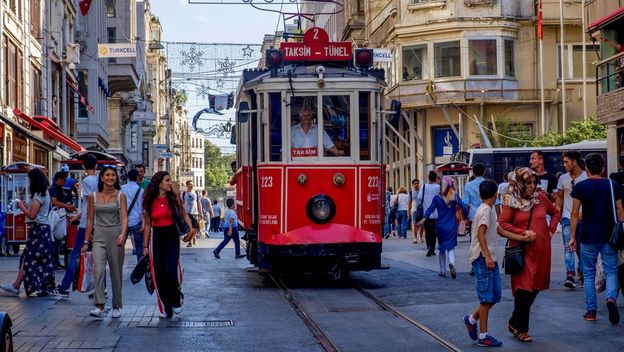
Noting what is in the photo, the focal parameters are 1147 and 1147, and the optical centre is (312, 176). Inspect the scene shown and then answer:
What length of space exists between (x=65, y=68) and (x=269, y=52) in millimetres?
26533

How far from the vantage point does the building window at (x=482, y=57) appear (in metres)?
43.4

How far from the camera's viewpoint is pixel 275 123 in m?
16.1

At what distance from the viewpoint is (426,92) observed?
4384cm

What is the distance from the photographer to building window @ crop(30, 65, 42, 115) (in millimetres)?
36000

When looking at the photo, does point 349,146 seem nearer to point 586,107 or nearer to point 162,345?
point 162,345

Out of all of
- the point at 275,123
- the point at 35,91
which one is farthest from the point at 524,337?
the point at 35,91

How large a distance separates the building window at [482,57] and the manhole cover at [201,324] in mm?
32333

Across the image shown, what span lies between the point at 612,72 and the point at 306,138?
14691 mm

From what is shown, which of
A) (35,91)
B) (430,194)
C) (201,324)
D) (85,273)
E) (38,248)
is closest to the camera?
(201,324)

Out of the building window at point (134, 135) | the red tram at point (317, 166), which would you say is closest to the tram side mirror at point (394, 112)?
the red tram at point (317, 166)

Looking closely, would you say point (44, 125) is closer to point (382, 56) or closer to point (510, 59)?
point (382, 56)

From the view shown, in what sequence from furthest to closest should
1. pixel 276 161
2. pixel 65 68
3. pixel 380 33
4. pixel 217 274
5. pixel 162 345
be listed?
pixel 380 33
pixel 65 68
pixel 217 274
pixel 276 161
pixel 162 345

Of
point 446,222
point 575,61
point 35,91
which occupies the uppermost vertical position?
point 575,61

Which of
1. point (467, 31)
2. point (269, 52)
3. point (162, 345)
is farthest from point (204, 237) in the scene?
point (162, 345)
